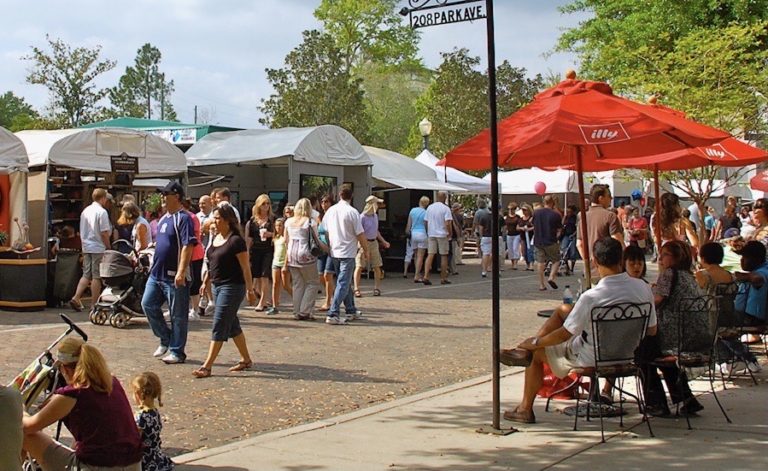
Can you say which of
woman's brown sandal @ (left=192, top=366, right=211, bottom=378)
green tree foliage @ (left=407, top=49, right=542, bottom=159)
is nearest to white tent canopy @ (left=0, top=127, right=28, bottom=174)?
woman's brown sandal @ (left=192, top=366, right=211, bottom=378)

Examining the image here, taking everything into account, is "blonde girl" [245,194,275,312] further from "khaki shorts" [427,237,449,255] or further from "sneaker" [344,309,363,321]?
"khaki shorts" [427,237,449,255]

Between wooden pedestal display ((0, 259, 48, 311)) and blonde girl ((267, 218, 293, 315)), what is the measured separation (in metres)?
3.48

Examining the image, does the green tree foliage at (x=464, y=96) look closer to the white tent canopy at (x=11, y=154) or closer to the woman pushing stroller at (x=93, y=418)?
the white tent canopy at (x=11, y=154)

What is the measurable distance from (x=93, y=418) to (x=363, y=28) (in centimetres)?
5828

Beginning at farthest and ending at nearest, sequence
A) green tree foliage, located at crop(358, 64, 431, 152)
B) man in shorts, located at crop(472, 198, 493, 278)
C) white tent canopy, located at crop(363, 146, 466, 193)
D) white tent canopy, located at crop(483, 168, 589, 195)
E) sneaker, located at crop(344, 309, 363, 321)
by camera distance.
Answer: green tree foliage, located at crop(358, 64, 431, 152) → white tent canopy, located at crop(483, 168, 589, 195) → white tent canopy, located at crop(363, 146, 466, 193) → man in shorts, located at crop(472, 198, 493, 278) → sneaker, located at crop(344, 309, 363, 321)

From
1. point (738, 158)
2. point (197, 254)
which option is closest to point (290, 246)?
point (197, 254)

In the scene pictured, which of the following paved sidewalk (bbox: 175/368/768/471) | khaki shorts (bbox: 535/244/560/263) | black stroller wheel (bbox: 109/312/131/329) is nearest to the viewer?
paved sidewalk (bbox: 175/368/768/471)

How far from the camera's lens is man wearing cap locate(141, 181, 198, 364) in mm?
9648

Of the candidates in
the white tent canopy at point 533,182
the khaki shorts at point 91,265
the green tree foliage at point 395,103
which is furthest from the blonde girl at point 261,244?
the green tree foliage at point 395,103

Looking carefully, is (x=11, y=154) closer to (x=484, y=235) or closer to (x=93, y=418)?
(x=93, y=418)

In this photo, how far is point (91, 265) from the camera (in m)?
14.2

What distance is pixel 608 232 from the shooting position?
12.0 meters

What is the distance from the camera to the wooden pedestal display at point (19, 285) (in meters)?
14.0

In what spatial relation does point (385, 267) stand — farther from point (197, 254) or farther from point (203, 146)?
point (197, 254)
